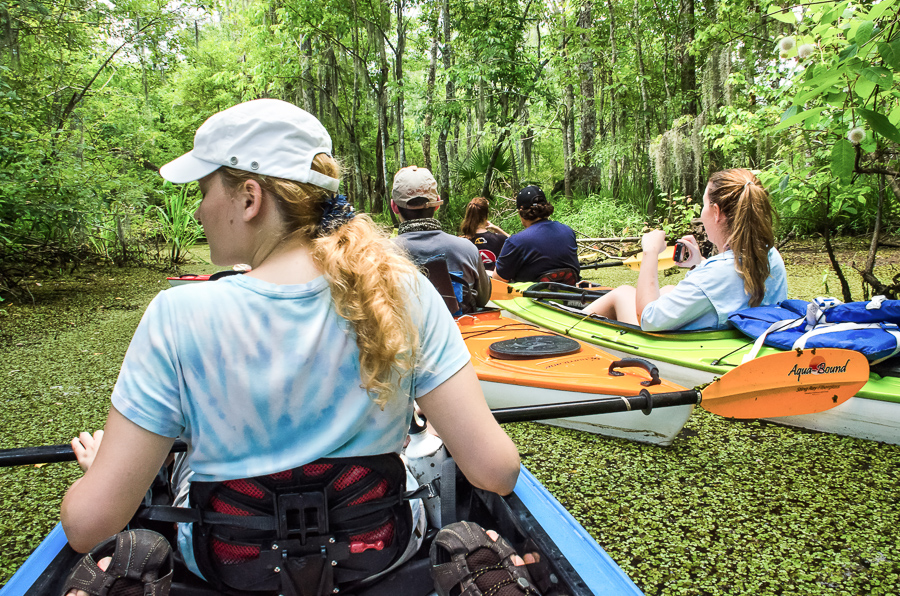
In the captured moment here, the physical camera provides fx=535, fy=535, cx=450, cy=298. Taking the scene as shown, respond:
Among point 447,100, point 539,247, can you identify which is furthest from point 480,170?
point 539,247

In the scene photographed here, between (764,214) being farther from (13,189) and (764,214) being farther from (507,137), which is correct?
(507,137)

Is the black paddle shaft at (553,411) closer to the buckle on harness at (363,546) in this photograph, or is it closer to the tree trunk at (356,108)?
the buckle on harness at (363,546)

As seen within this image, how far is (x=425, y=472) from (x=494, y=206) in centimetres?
1163

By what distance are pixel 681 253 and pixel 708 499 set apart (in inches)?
60.8

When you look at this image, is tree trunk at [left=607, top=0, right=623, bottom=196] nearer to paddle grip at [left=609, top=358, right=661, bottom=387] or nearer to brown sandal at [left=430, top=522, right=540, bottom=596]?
paddle grip at [left=609, top=358, right=661, bottom=387]

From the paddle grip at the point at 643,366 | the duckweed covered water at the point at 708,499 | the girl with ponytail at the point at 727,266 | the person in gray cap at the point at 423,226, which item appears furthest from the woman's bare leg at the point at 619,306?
the paddle grip at the point at 643,366

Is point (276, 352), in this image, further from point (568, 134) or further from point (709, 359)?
point (568, 134)

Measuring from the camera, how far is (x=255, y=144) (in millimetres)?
836

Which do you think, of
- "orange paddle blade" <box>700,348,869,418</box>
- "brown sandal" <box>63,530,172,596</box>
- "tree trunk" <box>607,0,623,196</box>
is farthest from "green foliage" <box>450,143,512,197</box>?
"brown sandal" <box>63,530,172,596</box>

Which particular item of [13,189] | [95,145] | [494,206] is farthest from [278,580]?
[494,206]

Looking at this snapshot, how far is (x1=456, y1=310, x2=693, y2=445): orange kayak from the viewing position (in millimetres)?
2502

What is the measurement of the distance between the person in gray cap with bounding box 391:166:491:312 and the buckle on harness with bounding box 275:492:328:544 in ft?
7.23

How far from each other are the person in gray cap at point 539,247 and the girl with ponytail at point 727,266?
150 centimetres

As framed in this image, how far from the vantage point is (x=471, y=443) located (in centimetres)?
86
